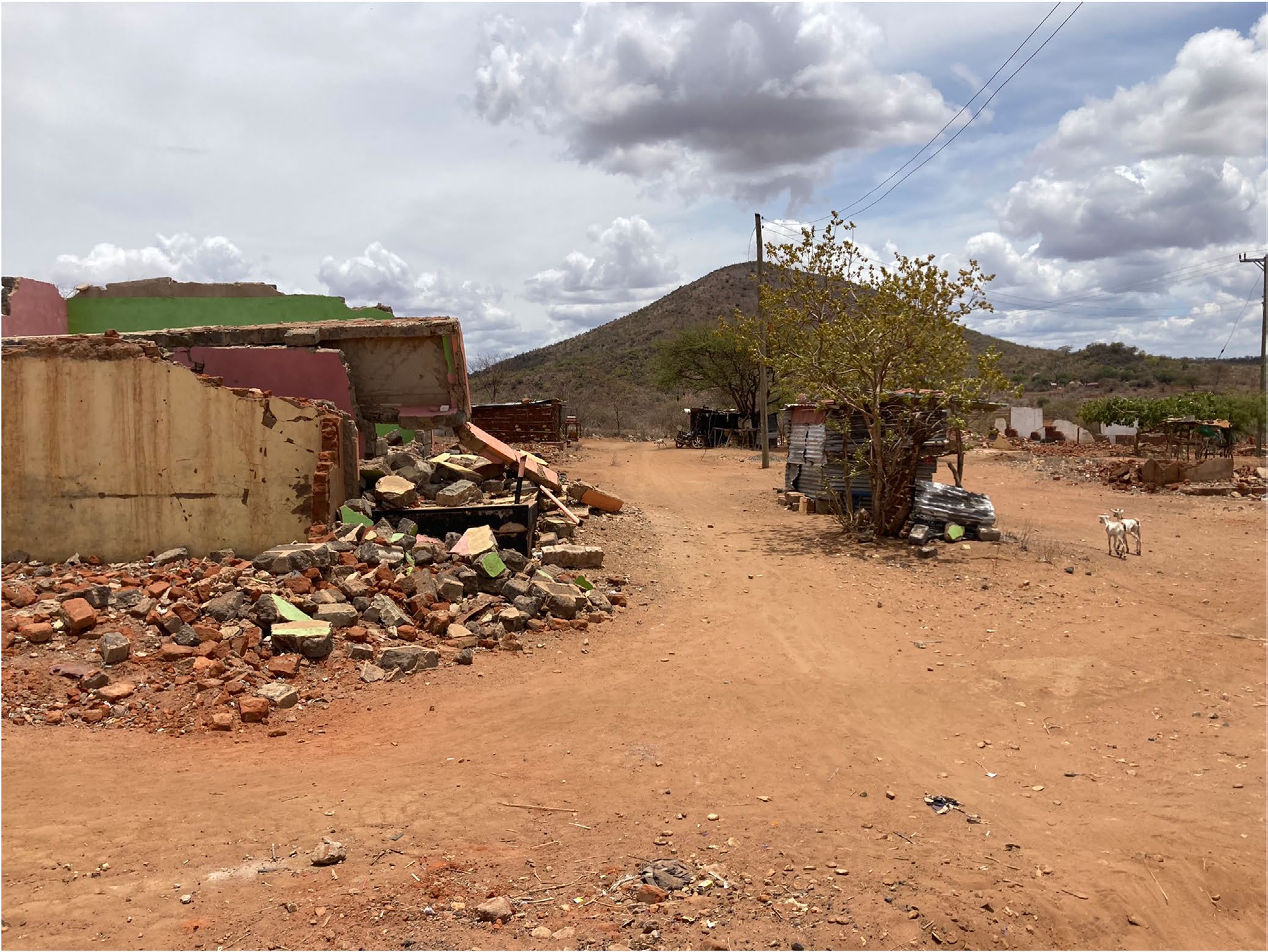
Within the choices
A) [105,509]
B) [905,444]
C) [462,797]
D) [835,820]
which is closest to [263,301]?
[105,509]

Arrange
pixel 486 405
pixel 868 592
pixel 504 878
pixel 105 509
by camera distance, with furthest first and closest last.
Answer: pixel 486 405 < pixel 868 592 < pixel 105 509 < pixel 504 878

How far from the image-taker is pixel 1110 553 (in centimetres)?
1139

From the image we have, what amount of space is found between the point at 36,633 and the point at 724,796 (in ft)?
16.5

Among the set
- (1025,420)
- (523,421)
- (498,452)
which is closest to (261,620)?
(498,452)

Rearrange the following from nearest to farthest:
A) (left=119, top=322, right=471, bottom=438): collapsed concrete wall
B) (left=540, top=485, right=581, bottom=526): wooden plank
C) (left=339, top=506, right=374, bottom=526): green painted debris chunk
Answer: (left=339, top=506, right=374, bottom=526): green painted debris chunk
(left=119, top=322, right=471, bottom=438): collapsed concrete wall
(left=540, top=485, right=581, bottom=526): wooden plank

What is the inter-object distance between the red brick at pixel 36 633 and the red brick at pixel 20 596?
59cm

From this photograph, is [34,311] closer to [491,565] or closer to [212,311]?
[212,311]

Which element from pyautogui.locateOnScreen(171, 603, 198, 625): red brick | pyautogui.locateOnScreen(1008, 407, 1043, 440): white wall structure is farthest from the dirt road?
pyautogui.locateOnScreen(1008, 407, 1043, 440): white wall structure

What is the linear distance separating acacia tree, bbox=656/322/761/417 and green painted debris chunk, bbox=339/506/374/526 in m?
26.4

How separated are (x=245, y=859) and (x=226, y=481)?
5.06 m

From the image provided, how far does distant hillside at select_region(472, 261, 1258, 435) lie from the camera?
4681cm

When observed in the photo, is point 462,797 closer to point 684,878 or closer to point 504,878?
point 504,878

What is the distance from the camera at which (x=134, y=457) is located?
25.6 ft

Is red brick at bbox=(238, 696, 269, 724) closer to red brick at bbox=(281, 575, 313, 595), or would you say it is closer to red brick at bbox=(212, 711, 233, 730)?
red brick at bbox=(212, 711, 233, 730)
